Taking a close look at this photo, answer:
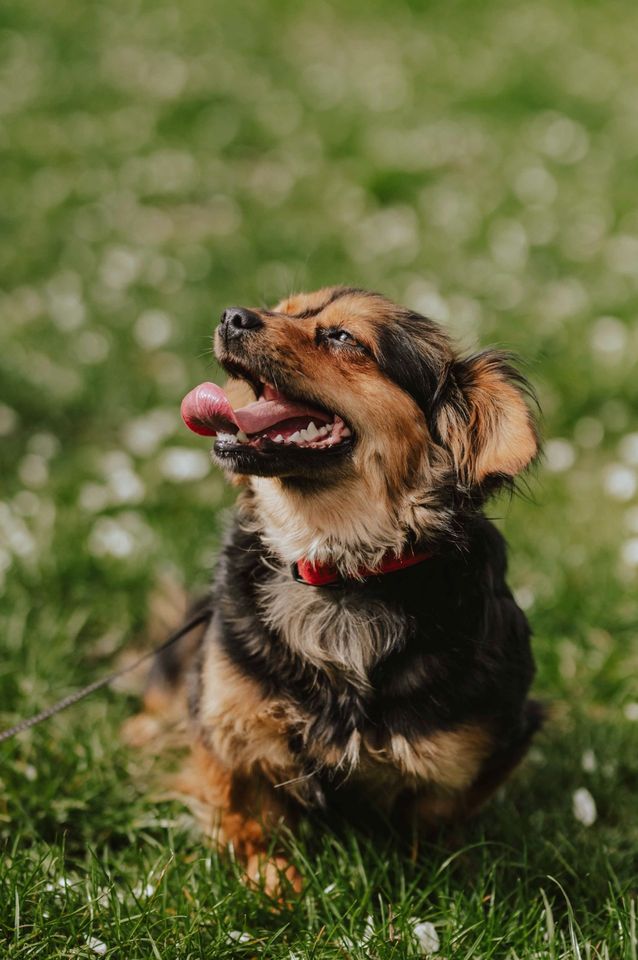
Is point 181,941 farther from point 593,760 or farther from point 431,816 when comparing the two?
point 593,760

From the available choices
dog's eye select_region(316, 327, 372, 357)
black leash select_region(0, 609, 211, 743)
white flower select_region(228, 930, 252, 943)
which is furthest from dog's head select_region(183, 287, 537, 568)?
white flower select_region(228, 930, 252, 943)

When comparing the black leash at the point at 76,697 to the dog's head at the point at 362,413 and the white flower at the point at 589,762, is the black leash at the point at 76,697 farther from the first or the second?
the white flower at the point at 589,762

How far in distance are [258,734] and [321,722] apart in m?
0.19

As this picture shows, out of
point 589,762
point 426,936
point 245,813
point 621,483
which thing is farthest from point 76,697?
point 621,483

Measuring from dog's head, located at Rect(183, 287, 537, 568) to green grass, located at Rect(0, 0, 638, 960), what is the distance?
40 centimetres

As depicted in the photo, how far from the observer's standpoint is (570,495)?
4.74 m

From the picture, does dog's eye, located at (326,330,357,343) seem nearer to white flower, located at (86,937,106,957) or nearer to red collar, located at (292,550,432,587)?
red collar, located at (292,550,432,587)

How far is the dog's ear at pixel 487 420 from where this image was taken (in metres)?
2.46

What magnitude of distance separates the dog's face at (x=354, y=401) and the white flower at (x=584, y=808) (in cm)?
120

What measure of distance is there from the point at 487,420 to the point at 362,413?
343 mm

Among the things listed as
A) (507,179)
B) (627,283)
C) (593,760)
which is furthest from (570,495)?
(507,179)

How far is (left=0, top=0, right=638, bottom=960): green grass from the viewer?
2701 mm

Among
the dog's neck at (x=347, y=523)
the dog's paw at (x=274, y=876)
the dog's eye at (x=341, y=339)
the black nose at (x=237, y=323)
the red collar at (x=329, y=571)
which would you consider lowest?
the dog's paw at (x=274, y=876)

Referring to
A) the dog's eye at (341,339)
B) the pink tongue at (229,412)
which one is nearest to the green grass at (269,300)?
the dog's eye at (341,339)
